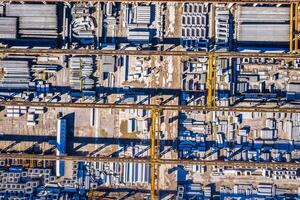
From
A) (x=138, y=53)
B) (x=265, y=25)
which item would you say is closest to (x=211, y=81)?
(x=138, y=53)

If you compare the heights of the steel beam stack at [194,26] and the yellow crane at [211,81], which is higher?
the steel beam stack at [194,26]

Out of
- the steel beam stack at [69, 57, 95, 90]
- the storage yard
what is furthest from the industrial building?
the steel beam stack at [69, 57, 95, 90]

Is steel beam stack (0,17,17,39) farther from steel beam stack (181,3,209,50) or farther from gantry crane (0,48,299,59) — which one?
steel beam stack (181,3,209,50)

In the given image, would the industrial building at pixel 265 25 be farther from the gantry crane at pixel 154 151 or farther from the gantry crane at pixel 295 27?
the gantry crane at pixel 154 151

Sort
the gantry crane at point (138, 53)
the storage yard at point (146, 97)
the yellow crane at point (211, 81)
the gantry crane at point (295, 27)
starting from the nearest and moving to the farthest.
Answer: the gantry crane at point (138, 53) < the yellow crane at point (211, 81) < the gantry crane at point (295, 27) < the storage yard at point (146, 97)

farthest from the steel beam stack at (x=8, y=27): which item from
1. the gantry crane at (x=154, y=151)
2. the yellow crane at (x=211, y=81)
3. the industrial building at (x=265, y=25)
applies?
→ the industrial building at (x=265, y=25)

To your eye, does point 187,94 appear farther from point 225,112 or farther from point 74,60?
point 74,60

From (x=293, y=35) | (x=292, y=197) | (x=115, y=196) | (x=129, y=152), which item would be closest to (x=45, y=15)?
(x=129, y=152)

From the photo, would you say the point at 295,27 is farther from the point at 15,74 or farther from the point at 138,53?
the point at 15,74
